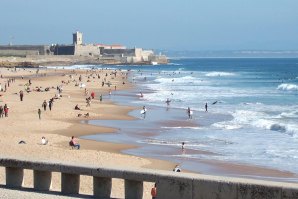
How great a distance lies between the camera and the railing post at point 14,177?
7.22 m

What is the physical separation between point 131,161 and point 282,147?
646cm

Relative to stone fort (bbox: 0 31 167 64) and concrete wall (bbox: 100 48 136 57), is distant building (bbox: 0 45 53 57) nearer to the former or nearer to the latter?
stone fort (bbox: 0 31 167 64)

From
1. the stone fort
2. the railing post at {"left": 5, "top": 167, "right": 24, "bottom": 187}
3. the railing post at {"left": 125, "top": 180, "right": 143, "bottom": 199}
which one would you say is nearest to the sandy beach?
the railing post at {"left": 5, "top": 167, "right": 24, "bottom": 187}

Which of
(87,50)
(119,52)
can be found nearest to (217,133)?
(87,50)

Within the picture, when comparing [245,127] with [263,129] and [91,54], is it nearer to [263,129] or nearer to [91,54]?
[263,129]

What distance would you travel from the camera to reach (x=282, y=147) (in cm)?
2253

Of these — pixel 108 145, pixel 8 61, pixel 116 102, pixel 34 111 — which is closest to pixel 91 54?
pixel 8 61

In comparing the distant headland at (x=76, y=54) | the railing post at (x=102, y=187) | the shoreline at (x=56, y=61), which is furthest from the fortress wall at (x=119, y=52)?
the railing post at (x=102, y=187)

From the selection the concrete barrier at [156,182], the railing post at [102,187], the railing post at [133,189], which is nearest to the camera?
the concrete barrier at [156,182]

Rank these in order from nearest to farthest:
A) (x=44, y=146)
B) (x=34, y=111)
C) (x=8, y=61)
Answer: (x=44, y=146)
(x=34, y=111)
(x=8, y=61)

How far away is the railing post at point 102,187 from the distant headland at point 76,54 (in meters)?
137

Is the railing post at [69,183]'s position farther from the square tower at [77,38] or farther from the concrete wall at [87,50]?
the square tower at [77,38]

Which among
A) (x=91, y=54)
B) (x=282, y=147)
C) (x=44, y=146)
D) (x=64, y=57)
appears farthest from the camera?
(x=91, y=54)

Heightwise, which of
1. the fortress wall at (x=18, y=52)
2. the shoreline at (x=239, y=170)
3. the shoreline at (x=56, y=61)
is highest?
the shoreline at (x=239, y=170)
